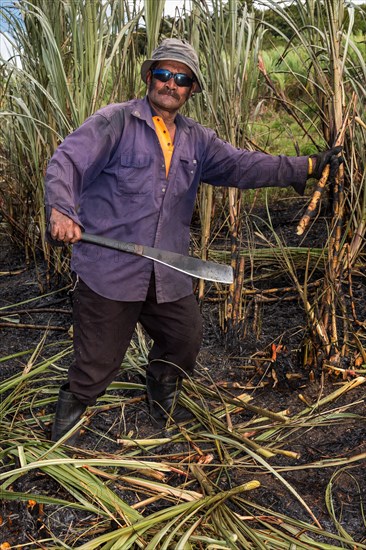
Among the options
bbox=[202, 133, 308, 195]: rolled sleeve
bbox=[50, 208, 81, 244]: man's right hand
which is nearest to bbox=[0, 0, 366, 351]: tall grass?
bbox=[202, 133, 308, 195]: rolled sleeve

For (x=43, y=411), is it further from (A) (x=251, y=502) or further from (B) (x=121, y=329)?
(A) (x=251, y=502)

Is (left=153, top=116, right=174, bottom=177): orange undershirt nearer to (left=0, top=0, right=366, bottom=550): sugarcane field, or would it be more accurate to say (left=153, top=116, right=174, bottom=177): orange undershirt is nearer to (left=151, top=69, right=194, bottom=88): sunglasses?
(left=0, top=0, right=366, bottom=550): sugarcane field

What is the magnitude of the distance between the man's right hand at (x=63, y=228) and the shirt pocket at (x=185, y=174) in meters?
0.49

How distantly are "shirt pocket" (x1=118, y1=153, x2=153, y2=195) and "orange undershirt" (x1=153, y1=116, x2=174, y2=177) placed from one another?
84mm

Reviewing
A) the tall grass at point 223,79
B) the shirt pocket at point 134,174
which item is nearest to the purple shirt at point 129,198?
the shirt pocket at point 134,174

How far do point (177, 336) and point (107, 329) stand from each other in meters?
0.28

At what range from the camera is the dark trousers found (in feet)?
8.07

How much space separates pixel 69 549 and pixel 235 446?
738 mm

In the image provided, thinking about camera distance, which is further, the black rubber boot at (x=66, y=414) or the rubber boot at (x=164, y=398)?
the rubber boot at (x=164, y=398)

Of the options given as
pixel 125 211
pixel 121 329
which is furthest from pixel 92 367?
pixel 125 211

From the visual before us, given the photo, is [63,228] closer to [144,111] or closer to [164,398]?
[144,111]

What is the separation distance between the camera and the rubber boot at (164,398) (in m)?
2.74

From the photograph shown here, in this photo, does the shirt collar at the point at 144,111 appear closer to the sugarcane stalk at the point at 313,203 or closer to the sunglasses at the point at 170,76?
the sunglasses at the point at 170,76

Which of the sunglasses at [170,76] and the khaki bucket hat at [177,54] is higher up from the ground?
the khaki bucket hat at [177,54]
